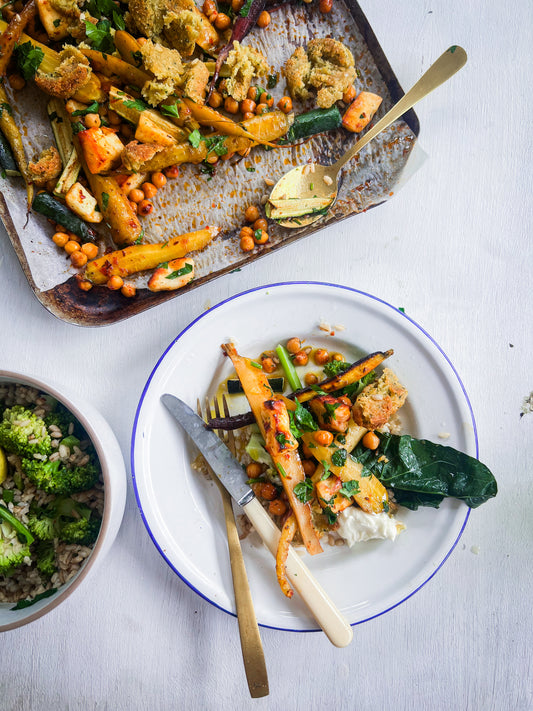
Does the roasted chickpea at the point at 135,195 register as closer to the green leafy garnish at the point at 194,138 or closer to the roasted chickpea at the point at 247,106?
the green leafy garnish at the point at 194,138

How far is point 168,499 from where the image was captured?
2.50 m

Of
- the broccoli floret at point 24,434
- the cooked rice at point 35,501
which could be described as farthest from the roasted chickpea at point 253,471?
the broccoli floret at point 24,434

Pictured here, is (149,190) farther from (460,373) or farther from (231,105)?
(460,373)

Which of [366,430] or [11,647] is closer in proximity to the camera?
[366,430]

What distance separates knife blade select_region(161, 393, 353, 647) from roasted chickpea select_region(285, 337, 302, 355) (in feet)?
1.88

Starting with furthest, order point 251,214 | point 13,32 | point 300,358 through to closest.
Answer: point 251,214 < point 300,358 < point 13,32

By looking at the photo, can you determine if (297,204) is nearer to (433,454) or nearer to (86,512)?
(433,454)

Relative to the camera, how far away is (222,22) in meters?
2.63

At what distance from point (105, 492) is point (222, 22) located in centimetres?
242

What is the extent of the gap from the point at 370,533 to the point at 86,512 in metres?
1.36

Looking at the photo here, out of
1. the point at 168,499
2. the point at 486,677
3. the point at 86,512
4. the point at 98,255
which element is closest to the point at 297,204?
the point at 98,255

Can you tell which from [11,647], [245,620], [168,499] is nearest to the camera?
[245,620]

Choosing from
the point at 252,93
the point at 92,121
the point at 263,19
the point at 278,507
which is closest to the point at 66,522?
the point at 278,507

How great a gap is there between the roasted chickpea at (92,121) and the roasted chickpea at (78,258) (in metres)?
0.63
